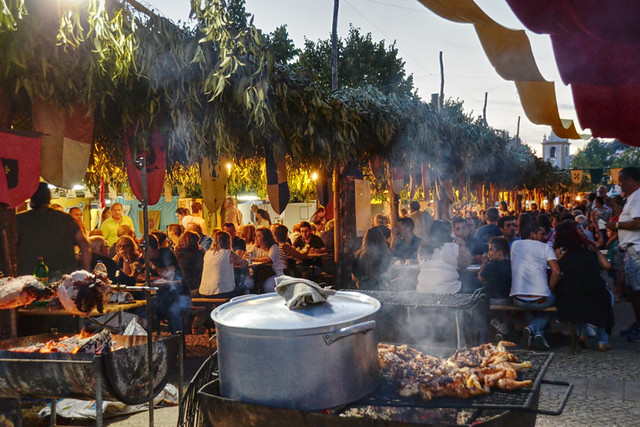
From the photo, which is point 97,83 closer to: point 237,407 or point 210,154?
point 210,154

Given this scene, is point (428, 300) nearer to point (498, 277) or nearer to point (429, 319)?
point (429, 319)

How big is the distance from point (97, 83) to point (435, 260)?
456 cm

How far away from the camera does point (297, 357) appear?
256cm

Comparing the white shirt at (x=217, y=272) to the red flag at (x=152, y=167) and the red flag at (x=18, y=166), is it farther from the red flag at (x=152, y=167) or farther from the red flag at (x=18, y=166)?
the red flag at (x=18, y=166)

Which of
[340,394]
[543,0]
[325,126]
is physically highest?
[325,126]

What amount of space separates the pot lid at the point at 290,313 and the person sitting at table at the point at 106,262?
140 inches

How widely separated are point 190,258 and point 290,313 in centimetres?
608

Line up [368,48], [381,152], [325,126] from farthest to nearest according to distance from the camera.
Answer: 1. [368,48]
2. [381,152]
3. [325,126]

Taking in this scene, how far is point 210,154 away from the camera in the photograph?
6918 millimetres

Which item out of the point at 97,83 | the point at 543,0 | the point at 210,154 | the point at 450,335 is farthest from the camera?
the point at 210,154

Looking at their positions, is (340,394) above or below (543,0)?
below

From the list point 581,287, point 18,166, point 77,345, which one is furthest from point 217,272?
point 581,287

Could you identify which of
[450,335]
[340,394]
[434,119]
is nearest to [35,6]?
[340,394]

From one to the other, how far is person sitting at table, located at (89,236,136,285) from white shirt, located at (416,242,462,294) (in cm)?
389
